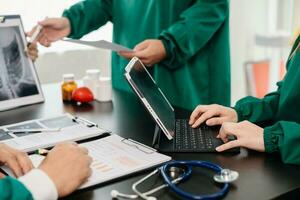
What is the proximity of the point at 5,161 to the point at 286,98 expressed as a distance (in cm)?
77

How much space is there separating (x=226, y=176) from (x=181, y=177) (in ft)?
0.31

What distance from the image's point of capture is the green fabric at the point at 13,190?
803mm

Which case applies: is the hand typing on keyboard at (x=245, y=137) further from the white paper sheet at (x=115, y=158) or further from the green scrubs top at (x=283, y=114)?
the white paper sheet at (x=115, y=158)

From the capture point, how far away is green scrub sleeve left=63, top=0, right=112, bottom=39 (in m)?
1.90

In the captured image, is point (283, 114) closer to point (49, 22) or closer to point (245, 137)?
point (245, 137)

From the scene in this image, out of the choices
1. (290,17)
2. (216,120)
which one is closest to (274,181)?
(216,120)

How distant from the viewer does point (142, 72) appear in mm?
1229

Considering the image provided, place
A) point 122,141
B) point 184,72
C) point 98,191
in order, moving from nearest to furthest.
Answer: point 98,191 → point 122,141 → point 184,72

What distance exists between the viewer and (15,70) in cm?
161

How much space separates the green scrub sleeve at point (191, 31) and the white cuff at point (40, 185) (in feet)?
2.86

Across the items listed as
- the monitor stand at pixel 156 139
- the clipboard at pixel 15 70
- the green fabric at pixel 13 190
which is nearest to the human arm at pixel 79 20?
the clipboard at pixel 15 70

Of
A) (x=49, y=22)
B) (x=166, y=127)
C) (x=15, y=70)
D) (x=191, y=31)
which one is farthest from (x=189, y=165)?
(x=49, y=22)

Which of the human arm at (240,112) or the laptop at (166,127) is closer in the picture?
the laptop at (166,127)

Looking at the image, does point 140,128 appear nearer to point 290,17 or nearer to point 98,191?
point 98,191
